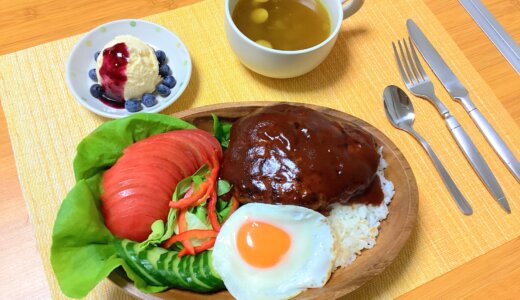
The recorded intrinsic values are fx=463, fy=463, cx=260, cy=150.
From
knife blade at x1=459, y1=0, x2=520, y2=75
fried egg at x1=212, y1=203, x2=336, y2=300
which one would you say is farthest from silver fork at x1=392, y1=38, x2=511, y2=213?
fried egg at x1=212, y1=203, x2=336, y2=300

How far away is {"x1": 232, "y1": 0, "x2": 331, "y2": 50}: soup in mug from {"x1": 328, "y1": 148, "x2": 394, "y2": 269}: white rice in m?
0.63

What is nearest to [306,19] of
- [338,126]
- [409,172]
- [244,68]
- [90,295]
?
[244,68]

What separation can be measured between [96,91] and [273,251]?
911 mm

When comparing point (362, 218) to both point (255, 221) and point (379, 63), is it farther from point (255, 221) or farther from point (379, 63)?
point (379, 63)

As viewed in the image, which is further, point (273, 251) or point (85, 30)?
point (85, 30)

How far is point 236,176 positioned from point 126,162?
34 centimetres

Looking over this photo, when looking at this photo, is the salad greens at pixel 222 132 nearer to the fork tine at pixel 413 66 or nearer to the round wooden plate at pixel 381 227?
the round wooden plate at pixel 381 227


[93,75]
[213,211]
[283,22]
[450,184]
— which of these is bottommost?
[450,184]

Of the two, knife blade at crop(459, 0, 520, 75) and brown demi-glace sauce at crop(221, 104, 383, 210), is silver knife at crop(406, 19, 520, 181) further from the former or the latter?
brown demi-glace sauce at crop(221, 104, 383, 210)

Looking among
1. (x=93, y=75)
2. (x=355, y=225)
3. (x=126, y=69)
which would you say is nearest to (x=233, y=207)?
(x=355, y=225)

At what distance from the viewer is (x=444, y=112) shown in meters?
1.78

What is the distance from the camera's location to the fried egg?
50.4 inches

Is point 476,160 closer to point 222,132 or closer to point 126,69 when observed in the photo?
point 222,132

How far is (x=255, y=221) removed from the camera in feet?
4.33
